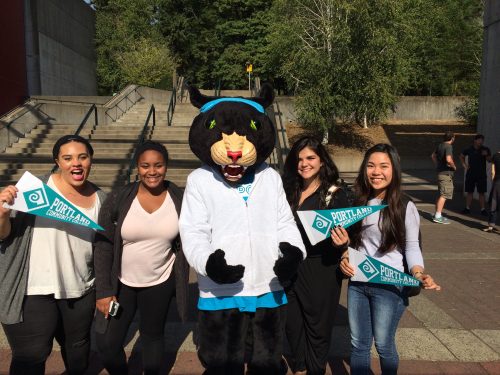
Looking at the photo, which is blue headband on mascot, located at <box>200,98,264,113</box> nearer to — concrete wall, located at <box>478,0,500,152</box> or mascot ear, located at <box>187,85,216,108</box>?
mascot ear, located at <box>187,85,216,108</box>

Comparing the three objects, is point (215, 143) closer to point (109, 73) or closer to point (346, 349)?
point (346, 349)

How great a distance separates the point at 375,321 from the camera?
2811 millimetres

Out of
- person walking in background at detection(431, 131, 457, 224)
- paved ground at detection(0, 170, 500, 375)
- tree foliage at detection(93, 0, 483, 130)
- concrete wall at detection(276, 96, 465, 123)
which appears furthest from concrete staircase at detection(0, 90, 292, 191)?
concrete wall at detection(276, 96, 465, 123)

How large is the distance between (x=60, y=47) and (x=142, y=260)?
70.4 ft

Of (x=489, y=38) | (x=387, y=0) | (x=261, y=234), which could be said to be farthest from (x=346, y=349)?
(x=387, y=0)

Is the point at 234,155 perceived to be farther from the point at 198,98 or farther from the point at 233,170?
the point at 198,98

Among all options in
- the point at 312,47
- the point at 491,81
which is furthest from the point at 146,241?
the point at 312,47

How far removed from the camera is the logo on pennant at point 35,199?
2.52 m

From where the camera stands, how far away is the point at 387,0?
63.1ft

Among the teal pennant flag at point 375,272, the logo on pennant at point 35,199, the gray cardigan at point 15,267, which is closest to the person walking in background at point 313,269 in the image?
the teal pennant flag at point 375,272

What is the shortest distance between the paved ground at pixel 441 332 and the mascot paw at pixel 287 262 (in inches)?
62.0

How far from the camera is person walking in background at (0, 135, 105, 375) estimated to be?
2.60 metres

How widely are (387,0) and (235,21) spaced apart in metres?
17.8

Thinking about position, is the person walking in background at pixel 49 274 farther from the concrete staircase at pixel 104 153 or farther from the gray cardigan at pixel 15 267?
the concrete staircase at pixel 104 153
